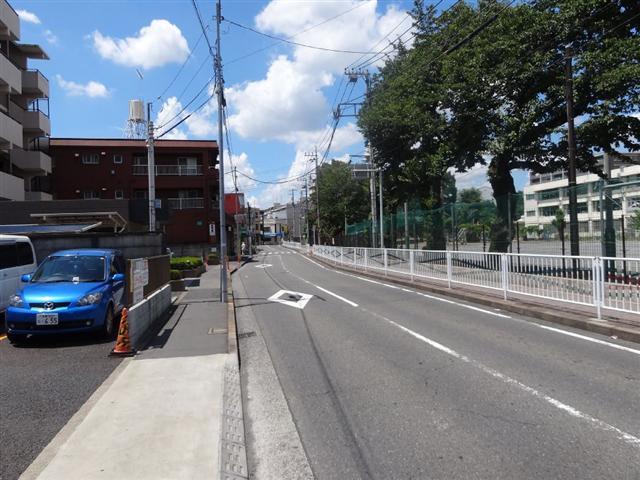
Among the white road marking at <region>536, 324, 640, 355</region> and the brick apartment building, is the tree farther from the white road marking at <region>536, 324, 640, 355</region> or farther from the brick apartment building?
the white road marking at <region>536, 324, 640, 355</region>

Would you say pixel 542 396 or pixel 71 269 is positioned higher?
pixel 71 269

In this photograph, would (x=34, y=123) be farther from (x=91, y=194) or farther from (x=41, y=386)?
(x=41, y=386)

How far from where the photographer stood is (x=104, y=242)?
1638 cm

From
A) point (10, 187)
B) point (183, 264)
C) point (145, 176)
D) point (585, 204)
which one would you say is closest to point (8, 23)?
point (10, 187)

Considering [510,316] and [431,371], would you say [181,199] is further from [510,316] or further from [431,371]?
[431,371]

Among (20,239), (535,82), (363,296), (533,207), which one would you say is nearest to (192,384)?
(20,239)

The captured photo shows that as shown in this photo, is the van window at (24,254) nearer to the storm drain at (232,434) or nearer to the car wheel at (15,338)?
the car wheel at (15,338)

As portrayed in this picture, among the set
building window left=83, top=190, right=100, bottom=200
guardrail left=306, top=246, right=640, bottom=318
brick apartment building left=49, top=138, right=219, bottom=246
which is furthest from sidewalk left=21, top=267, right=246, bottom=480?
building window left=83, top=190, right=100, bottom=200

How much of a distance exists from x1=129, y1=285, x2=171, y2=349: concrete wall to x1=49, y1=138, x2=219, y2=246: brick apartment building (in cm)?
3578

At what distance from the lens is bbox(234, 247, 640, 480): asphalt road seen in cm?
406

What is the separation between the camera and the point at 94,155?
47.8 metres

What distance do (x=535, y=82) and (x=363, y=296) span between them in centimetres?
1169

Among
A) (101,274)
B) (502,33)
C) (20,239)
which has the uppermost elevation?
(502,33)

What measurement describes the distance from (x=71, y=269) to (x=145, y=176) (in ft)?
131
